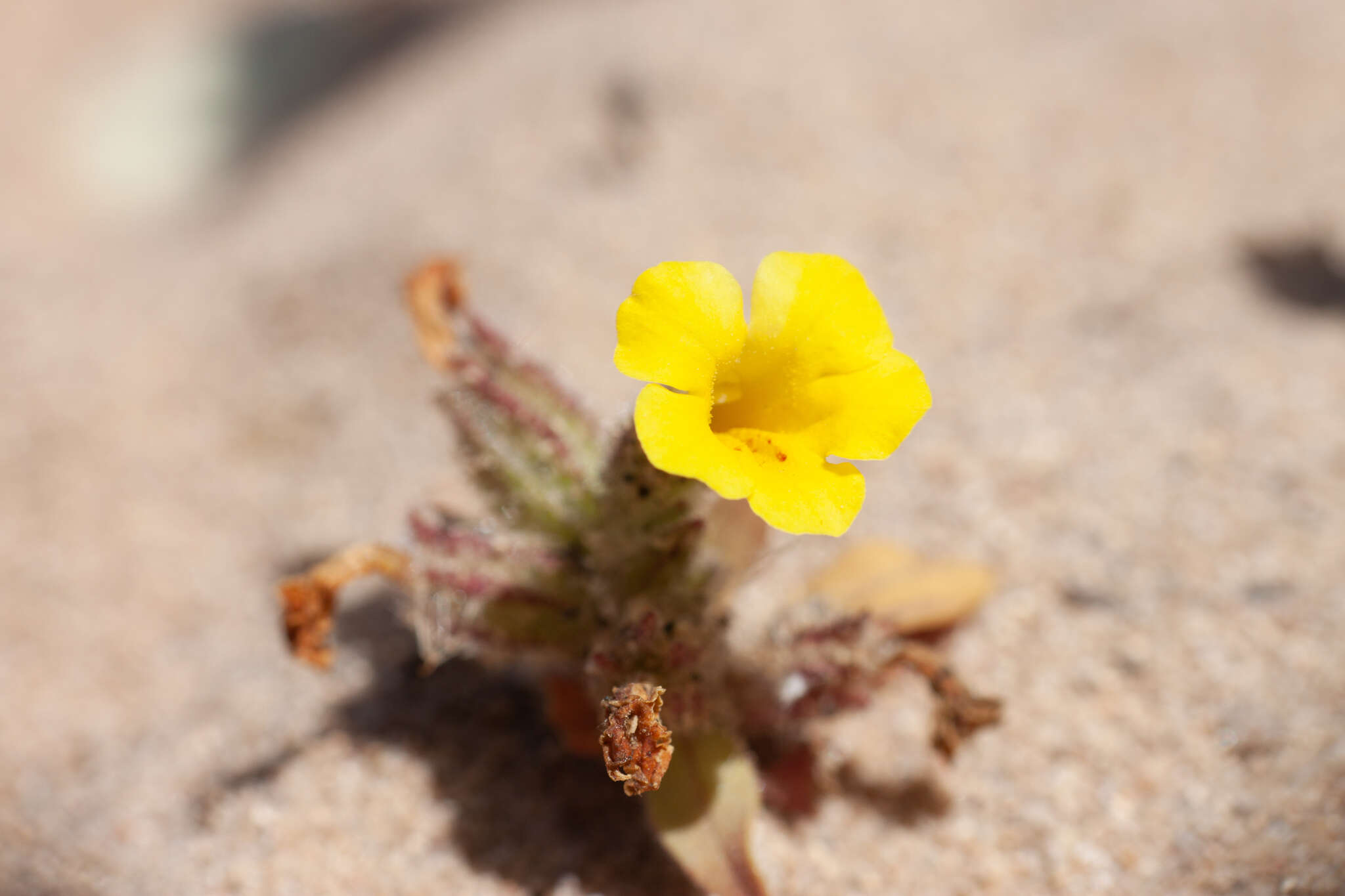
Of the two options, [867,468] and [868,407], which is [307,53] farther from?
[868,407]

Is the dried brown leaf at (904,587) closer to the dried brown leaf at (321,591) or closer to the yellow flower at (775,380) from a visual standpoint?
the yellow flower at (775,380)

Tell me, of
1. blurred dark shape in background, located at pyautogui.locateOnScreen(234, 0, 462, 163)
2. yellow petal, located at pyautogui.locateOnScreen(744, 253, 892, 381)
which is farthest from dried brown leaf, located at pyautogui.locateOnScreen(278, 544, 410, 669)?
blurred dark shape in background, located at pyautogui.locateOnScreen(234, 0, 462, 163)

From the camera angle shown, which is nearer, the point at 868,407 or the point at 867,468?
the point at 868,407

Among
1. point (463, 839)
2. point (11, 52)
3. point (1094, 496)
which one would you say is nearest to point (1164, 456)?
point (1094, 496)

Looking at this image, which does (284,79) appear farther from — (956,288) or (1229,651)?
(1229,651)

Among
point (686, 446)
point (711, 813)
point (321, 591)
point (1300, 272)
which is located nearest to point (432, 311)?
point (321, 591)

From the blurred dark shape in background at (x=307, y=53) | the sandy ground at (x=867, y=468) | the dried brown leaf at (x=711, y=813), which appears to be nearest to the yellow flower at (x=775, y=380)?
the dried brown leaf at (x=711, y=813)
